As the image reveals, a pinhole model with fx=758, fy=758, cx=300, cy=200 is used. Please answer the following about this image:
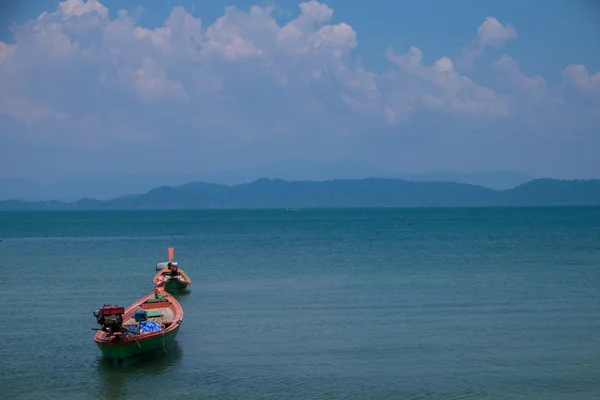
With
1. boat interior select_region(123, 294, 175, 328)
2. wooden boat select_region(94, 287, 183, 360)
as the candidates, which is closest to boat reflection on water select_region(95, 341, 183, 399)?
wooden boat select_region(94, 287, 183, 360)

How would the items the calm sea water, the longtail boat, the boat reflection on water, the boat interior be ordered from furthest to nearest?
Answer: the longtail boat < the boat interior < the calm sea water < the boat reflection on water

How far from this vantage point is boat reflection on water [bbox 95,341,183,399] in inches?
1000

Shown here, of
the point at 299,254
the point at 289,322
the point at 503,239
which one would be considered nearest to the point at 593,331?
the point at 289,322

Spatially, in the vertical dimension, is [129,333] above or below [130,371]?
above

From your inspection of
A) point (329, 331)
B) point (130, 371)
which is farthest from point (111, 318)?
point (329, 331)

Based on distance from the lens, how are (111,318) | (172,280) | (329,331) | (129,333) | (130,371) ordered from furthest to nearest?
(172,280)
(329,331)
(129,333)
(111,318)
(130,371)

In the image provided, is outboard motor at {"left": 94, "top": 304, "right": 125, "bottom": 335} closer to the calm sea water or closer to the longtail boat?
the calm sea water

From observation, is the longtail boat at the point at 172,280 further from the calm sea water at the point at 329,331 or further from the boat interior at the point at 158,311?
the boat interior at the point at 158,311

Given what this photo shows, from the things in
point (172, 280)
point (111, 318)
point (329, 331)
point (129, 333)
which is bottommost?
point (329, 331)

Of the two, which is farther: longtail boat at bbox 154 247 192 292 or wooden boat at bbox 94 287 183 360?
longtail boat at bbox 154 247 192 292

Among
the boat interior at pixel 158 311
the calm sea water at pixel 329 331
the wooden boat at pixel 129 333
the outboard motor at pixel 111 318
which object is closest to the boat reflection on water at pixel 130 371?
the calm sea water at pixel 329 331

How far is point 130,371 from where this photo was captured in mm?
27422

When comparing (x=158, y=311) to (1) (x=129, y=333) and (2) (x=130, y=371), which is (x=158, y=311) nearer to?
(1) (x=129, y=333)

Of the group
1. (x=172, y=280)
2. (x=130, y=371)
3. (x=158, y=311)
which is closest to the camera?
(x=130, y=371)
